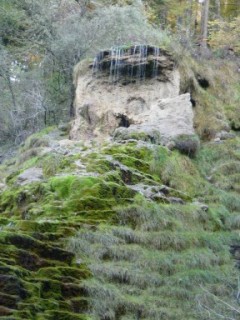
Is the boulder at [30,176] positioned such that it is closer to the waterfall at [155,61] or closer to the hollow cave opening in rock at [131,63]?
the hollow cave opening in rock at [131,63]

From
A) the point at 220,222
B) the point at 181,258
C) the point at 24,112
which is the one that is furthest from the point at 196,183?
the point at 24,112

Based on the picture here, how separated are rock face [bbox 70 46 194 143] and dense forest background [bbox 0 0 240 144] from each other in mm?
1477

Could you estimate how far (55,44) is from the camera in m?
19.2

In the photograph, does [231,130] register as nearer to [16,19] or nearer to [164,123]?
[164,123]

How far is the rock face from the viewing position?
48.7 ft

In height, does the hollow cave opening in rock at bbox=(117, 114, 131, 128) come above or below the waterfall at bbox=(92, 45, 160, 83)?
below

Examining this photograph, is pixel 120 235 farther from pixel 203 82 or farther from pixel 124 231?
pixel 203 82

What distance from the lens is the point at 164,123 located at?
13.2 metres

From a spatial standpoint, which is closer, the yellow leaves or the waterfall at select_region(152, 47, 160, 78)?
the waterfall at select_region(152, 47, 160, 78)

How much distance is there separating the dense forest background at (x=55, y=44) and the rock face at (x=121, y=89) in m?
1.48

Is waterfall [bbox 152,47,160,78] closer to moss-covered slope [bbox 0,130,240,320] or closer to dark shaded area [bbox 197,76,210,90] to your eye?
dark shaded area [bbox 197,76,210,90]

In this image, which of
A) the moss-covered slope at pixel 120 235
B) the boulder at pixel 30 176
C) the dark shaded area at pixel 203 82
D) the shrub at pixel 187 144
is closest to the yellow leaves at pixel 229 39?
the dark shaded area at pixel 203 82

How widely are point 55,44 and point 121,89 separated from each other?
4869 mm

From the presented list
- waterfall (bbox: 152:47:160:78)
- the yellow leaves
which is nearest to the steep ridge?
waterfall (bbox: 152:47:160:78)
